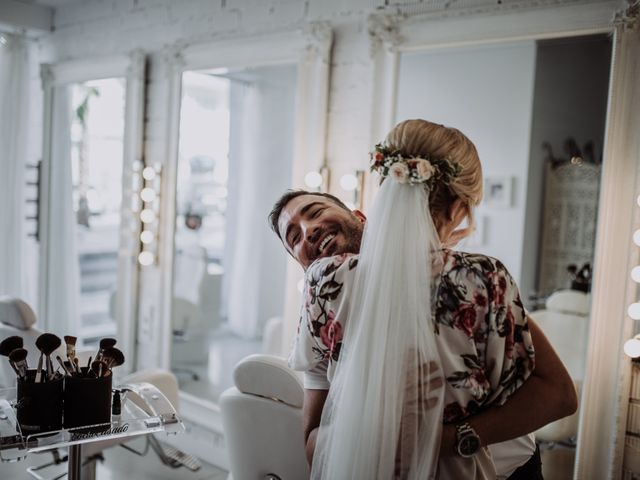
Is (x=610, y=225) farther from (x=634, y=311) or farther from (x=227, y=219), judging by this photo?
(x=227, y=219)

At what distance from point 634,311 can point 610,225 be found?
0.26 meters

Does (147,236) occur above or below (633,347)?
above

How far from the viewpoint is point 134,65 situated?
323 cm

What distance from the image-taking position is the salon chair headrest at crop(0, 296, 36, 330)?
2.42 metres

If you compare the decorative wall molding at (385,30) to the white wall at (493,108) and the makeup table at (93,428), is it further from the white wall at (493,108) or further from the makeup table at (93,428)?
the makeup table at (93,428)

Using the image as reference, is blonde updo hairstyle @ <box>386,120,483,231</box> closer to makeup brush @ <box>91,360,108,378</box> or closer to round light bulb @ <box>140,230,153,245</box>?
makeup brush @ <box>91,360,108,378</box>

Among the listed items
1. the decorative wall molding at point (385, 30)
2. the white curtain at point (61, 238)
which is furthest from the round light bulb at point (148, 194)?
the decorative wall molding at point (385, 30)

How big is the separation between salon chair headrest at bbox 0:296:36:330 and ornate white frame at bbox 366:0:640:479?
1969 millimetres

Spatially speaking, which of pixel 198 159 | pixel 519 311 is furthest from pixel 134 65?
pixel 519 311

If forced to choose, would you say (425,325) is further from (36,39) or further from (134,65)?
(36,39)

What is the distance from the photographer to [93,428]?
1.56 metres

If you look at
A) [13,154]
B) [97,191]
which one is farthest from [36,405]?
[13,154]

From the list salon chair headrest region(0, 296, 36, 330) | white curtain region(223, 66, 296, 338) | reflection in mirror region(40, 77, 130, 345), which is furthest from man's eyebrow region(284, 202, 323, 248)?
reflection in mirror region(40, 77, 130, 345)

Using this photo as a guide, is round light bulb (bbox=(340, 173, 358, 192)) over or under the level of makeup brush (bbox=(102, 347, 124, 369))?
over
